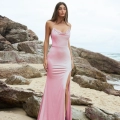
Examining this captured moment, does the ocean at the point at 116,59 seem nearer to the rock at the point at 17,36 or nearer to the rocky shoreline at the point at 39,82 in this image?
the rocky shoreline at the point at 39,82

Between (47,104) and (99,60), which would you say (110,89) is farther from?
(99,60)

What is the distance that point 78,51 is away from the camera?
2122 centimetres

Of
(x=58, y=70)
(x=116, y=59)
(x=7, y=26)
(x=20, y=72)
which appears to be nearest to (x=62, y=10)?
(x=58, y=70)

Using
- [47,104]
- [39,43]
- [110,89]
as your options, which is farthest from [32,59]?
[47,104]

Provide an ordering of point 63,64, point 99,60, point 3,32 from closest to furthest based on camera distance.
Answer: point 63,64 < point 99,60 < point 3,32

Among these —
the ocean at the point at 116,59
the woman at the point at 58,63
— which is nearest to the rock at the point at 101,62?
the ocean at the point at 116,59

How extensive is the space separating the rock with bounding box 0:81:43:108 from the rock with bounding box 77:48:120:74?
14.7 meters

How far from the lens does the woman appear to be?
439 centimetres

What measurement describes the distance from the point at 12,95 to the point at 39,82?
4.82 m

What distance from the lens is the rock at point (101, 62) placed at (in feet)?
67.3

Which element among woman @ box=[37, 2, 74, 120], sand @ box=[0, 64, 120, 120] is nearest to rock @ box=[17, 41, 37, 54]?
sand @ box=[0, 64, 120, 120]

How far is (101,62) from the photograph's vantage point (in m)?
20.5

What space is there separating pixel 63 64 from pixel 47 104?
702mm

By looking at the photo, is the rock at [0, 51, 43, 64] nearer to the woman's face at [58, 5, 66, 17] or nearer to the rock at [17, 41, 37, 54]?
the rock at [17, 41, 37, 54]
